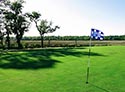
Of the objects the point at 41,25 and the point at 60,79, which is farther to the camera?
the point at 41,25

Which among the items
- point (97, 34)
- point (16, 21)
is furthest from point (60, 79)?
point (16, 21)

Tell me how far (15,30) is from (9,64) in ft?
143

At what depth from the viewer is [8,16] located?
71375 mm

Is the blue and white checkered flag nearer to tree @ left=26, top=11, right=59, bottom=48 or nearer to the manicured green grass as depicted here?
the manicured green grass

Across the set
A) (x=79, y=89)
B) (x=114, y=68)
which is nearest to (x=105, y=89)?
(x=79, y=89)

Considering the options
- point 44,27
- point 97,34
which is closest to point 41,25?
point 44,27

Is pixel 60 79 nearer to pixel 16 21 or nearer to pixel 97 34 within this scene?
pixel 97 34

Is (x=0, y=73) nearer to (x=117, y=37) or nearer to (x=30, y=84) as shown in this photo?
(x=30, y=84)

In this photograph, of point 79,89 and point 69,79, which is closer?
point 79,89

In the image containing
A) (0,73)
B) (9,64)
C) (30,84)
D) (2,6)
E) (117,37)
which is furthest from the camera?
(117,37)

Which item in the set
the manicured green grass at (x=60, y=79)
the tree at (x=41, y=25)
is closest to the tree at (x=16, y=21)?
the tree at (x=41, y=25)

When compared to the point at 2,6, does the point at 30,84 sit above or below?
below

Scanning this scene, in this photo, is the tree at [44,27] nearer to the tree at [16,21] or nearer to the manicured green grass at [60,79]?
the tree at [16,21]

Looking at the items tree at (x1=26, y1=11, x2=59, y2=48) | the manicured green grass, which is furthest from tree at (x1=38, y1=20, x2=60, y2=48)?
the manicured green grass
